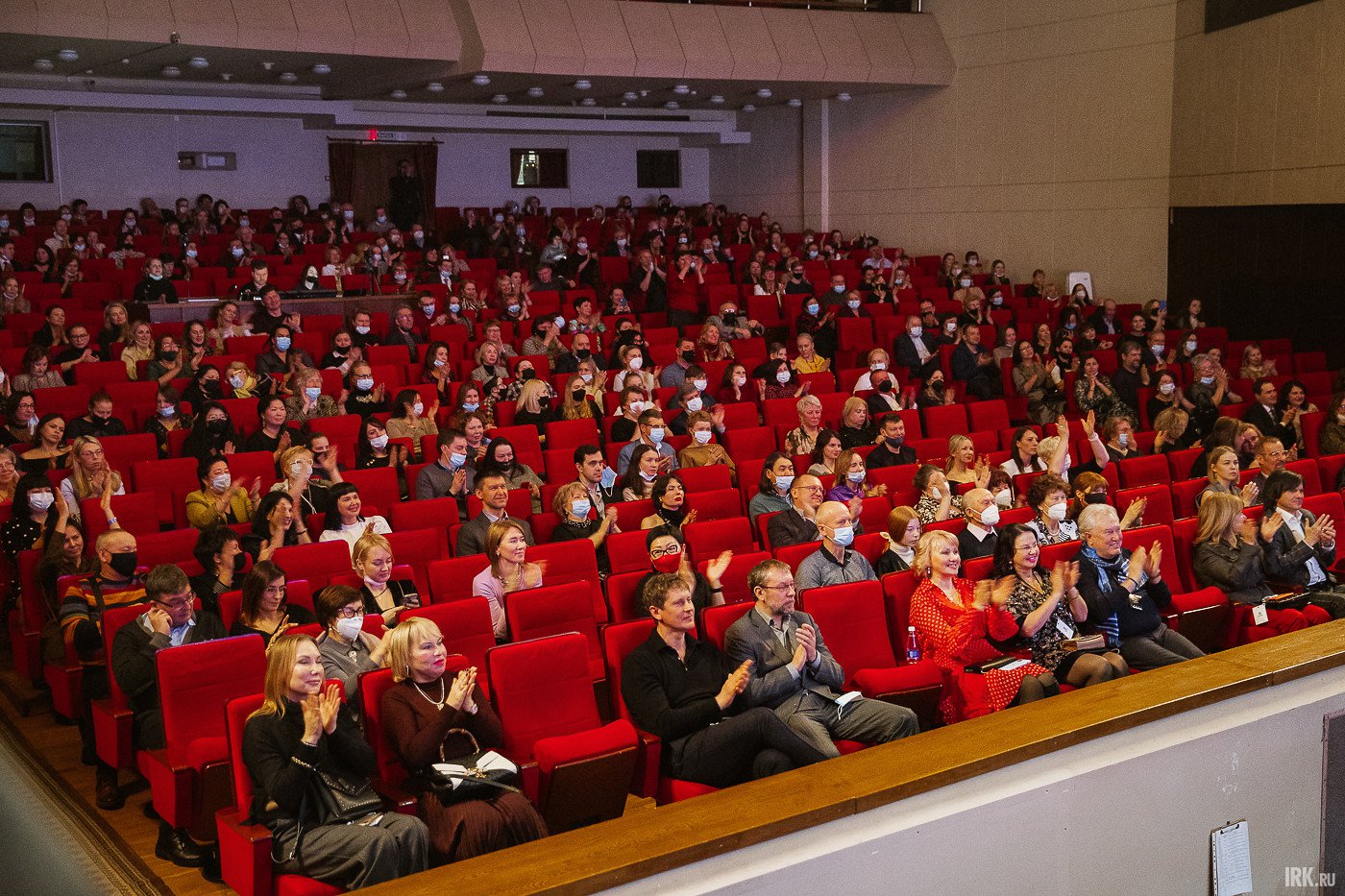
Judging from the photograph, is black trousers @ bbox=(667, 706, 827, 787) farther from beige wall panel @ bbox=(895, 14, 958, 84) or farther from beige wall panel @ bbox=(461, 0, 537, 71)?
beige wall panel @ bbox=(895, 14, 958, 84)

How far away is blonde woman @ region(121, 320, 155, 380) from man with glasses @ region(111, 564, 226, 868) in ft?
14.7

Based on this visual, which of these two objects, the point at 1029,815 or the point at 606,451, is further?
the point at 606,451

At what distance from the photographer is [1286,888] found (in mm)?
2947

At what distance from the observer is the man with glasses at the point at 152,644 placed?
157 inches

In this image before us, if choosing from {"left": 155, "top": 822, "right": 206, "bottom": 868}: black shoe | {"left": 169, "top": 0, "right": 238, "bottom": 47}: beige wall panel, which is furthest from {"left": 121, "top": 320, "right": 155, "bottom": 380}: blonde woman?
{"left": 155, "top": 822, "right": 206, "bottom": 868}: black shoe

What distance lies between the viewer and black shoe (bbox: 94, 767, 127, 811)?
4.23 m

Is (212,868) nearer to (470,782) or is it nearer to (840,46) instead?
(470,782)

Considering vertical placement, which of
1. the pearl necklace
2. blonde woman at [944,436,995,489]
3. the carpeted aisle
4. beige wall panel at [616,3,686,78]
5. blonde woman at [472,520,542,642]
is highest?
beige wall panel at [616,3,686,78]

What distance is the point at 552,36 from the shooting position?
1184 cm

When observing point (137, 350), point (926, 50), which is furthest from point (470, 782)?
point (926, 50)

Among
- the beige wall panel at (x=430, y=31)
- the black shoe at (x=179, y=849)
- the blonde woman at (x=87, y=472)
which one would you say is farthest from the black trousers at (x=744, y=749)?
the beige wall panel at (x=430, y=31)

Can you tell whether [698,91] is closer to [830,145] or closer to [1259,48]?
[830,145]

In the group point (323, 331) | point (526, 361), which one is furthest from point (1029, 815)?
point (323, 331)

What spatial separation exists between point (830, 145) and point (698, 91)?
2378 millimetres
